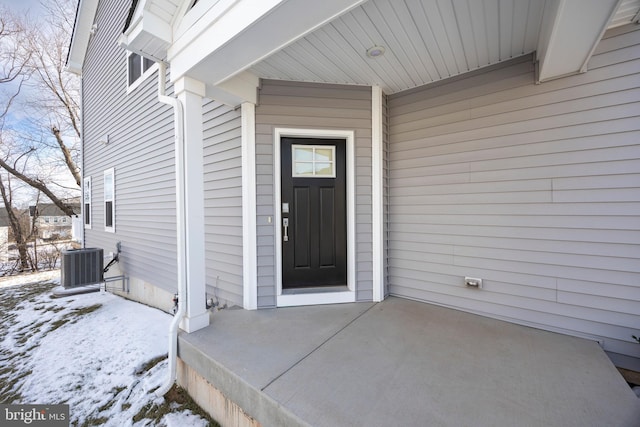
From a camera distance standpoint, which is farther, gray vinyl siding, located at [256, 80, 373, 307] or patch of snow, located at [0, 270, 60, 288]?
patch of snow, located at [0, 270, 60, 288]

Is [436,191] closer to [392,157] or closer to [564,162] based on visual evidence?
[392,157]

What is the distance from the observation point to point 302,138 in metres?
3.02

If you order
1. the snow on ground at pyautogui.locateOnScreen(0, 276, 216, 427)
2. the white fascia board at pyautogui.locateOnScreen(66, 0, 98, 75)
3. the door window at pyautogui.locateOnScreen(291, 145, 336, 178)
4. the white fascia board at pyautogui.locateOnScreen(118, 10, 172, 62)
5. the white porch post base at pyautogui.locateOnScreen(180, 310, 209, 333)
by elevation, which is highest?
the white fascia board at pyautogui.locateOnScreen(66, 0, 98, 75)

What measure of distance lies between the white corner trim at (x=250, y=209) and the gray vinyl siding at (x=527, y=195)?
1670 mm

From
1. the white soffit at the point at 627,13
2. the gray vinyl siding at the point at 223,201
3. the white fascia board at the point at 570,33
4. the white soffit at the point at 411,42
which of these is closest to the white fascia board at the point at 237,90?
the white soffit at the point at 411,42

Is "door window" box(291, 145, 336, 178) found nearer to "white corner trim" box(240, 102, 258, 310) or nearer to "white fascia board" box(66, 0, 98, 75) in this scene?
"white corner trim" box(240, 102, 258, 310)

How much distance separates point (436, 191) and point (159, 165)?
4417 millimetres

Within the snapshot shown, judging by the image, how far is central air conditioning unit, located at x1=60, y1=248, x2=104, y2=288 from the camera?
4973mm

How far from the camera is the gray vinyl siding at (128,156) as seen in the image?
4355 millimetres

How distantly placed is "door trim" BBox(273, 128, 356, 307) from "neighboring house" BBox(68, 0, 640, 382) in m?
0.02

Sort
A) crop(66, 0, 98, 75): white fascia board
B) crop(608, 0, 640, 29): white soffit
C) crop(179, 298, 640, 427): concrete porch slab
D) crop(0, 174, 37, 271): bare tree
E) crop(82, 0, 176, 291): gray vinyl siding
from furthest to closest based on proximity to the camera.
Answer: crop(0, 174, 37, 271): bare tree
crop(66, 0, 98, 75): white fascia board
crop(82, 0, 176, 291): gray vinyl siding
crop(608, 0, 640, 29): white soffit
crop(179, 298, 640, 427): concrete porch slab

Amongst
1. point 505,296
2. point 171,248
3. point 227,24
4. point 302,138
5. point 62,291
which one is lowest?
point 62,291

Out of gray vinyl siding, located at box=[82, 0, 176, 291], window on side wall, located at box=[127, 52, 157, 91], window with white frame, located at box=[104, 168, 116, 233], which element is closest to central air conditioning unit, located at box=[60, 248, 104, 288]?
gray vinyl siding, located at box=[82, 0, 176, 291]

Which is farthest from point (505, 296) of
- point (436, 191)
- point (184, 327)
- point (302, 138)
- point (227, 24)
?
point (227, 24)
